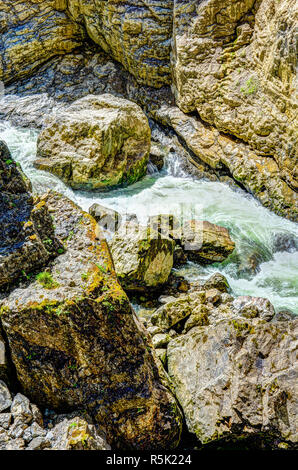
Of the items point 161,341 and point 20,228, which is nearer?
point 20,228

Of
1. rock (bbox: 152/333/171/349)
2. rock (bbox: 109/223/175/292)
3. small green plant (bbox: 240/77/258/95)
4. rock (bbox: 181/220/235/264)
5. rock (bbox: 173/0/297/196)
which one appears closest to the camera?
rock (bbox: 152/333/171/349)

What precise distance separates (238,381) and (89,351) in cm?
166

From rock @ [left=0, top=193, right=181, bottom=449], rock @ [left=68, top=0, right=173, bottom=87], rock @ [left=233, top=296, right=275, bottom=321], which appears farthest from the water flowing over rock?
rock @ [left=68, top=0, right=173, bottom=87]

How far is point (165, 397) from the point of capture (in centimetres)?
336

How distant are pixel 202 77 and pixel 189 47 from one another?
992 mm

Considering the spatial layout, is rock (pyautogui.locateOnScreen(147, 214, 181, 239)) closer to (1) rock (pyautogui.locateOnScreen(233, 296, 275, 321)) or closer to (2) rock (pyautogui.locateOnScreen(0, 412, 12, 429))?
(1) rock (pyautogui.locateOnScreen(233, 296, 275, 321))

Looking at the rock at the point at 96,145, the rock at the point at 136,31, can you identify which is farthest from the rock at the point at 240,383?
the rock at the point at 136,31

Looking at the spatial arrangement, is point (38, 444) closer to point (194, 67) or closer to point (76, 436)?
point (76, 436)

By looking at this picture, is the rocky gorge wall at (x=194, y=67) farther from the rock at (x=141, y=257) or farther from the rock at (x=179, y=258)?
the rock at (x=141, y=257)

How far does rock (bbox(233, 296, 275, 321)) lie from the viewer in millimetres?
5586

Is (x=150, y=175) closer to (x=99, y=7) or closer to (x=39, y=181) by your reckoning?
(x=39, y=181)

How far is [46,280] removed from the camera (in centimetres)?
305

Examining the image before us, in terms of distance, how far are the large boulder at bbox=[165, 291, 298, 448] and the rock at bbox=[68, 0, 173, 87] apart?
1053 centimetres

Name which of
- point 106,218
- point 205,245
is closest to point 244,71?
point 205,245
